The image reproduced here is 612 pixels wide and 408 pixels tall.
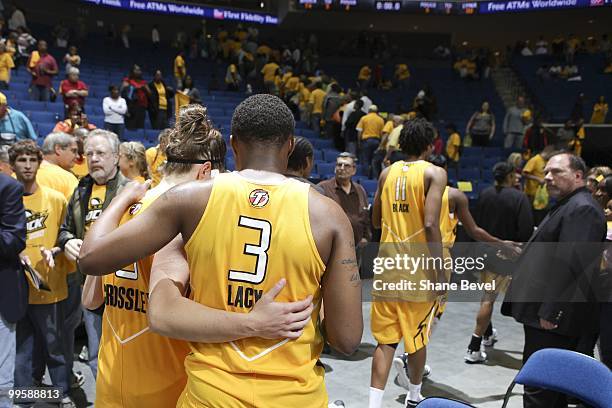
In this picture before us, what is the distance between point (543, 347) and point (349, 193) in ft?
8.72

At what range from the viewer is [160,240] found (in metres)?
1.64

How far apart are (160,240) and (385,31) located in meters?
21.7

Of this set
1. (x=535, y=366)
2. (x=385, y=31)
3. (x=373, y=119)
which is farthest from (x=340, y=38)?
(x=535, y=366)

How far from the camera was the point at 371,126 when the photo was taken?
11.6m

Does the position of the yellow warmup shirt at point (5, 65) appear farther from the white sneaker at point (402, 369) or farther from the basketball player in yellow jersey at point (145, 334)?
the basketball player in yellow jersey at point (145, 334)

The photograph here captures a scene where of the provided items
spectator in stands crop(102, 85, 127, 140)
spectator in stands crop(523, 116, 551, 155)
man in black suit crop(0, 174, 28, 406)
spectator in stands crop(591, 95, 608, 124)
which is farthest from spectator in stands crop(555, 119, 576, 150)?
man in black suit crop(0, 174, 28, 406)

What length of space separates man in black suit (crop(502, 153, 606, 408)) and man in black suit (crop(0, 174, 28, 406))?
282 cm

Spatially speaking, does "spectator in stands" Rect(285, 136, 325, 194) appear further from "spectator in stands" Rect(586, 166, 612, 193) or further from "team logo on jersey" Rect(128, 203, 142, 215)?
"spectator in stands" Rect(586, 166, 612, 193)

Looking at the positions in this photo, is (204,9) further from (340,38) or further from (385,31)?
(385,31)

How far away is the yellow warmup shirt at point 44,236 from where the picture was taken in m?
3.72

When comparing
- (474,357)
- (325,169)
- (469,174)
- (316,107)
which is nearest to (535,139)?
(469,174)

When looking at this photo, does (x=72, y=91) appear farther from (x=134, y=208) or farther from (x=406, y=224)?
(x=134, y=208)

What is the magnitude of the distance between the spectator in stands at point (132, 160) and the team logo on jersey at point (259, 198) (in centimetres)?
238

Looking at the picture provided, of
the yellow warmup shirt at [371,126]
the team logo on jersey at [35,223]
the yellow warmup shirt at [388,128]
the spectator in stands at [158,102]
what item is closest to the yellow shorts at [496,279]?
the team logo on jersey at [35,223]
